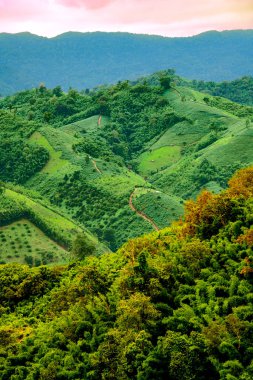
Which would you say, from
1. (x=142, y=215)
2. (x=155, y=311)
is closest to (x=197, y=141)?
(x=142, y=215)

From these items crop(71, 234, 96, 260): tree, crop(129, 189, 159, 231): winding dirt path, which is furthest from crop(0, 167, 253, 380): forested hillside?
crop(129, 189, 159, 231): winding dirt path

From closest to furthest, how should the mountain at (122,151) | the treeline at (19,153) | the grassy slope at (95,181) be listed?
the grassy slope at (95,181)
the mountain at (122,151)
the treeline at (19,153)

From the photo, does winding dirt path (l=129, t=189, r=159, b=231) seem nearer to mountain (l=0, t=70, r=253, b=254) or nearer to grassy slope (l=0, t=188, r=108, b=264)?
mountain (l=0, t=70, r=253, b=254)

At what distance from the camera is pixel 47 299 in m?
→ 39.4

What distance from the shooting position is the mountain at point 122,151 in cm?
9875

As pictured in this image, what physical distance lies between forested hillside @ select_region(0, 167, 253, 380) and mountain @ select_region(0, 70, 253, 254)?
174ft

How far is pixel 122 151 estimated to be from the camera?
13850 centimetres

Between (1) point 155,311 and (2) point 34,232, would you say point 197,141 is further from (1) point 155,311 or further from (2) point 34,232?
(1) point 155,311

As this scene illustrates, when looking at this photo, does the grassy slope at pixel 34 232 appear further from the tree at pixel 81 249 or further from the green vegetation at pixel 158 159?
the green vegetation at pixel 158 159

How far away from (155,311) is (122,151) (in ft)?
362

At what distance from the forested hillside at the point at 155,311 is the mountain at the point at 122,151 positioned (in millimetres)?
53087

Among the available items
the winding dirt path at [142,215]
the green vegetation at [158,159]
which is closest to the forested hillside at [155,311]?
the winding dirt path at [142,215]

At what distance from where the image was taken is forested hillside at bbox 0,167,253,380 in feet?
87.6

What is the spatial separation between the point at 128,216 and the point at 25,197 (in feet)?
60.8
